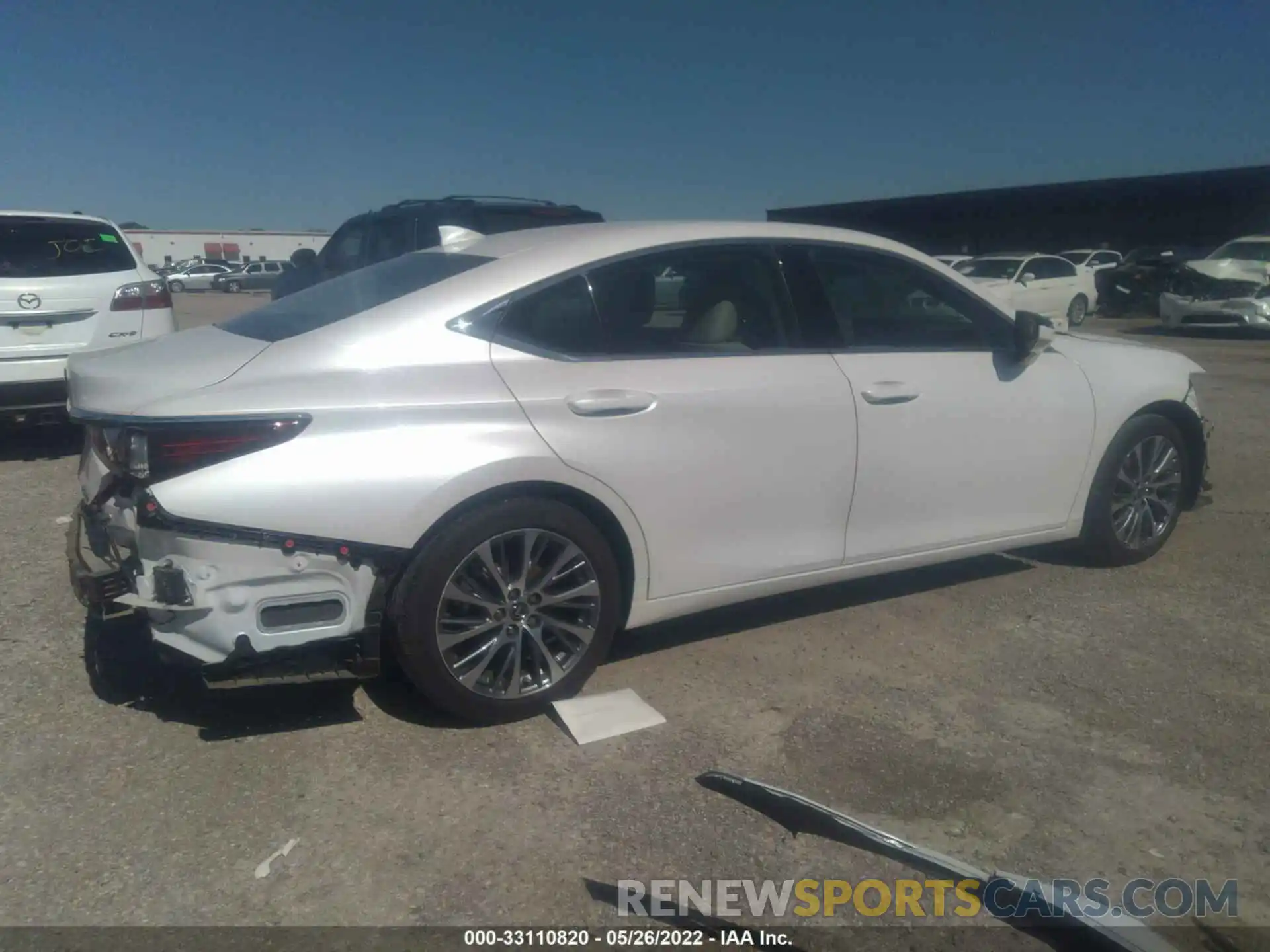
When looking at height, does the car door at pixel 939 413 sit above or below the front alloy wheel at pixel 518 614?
above

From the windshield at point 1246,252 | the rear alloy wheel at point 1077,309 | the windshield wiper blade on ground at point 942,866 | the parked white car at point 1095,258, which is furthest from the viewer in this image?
the parked white car at point 1095,258

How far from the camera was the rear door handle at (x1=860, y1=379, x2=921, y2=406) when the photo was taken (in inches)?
162

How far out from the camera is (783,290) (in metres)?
4.11

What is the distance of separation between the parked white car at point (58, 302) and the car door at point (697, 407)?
4457 millimetres

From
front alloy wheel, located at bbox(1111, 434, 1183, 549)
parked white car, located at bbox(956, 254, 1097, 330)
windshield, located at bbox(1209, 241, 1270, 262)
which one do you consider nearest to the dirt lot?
front alloy wheel, located at bbox(1111, 434, 1183, 549)

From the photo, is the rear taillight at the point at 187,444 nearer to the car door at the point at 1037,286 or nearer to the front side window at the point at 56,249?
the front side window at the point at 56,249

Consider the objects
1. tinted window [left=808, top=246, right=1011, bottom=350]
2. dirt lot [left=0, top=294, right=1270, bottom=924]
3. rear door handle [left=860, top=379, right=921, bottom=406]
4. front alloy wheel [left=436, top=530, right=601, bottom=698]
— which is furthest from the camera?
tinted window [left=808, top=246, right=1011, bottom=350]

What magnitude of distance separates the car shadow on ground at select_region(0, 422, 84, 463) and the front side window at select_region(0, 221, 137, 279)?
112 cm

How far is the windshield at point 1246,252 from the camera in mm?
19802

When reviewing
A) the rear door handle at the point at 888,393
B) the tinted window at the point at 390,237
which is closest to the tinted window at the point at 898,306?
the rear door handle at the point at 888,393

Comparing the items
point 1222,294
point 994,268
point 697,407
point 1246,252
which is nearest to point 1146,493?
point 697,407

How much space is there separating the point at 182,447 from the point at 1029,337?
332 centimetres

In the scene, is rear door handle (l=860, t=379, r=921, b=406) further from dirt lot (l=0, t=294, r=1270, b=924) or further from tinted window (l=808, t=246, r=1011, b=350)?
dirt lot (l=0, t=294, r=1270, b=924)

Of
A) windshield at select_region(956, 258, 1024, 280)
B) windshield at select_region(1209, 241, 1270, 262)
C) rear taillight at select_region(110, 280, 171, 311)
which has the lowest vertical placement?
rear taillight at select_region(110, 280, 171, 311)
